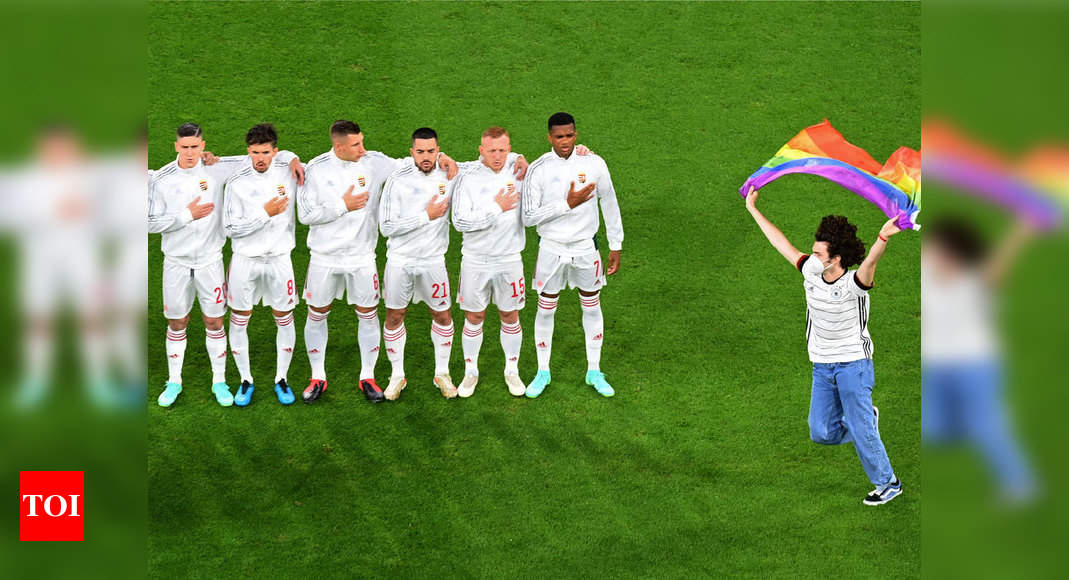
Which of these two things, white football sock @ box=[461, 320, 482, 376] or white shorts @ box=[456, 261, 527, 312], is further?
white football sock @ box=[461, 320, 482, 376]

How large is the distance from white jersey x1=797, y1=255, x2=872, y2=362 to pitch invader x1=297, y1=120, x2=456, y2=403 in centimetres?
293

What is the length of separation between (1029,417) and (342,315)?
8688 millimetres

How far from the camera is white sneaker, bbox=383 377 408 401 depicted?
356 inches

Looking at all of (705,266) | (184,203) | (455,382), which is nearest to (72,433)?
(184,203)

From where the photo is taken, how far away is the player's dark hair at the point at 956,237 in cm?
190

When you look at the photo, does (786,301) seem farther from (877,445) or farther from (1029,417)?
(1029,417)

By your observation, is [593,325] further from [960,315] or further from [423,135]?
[960,315]

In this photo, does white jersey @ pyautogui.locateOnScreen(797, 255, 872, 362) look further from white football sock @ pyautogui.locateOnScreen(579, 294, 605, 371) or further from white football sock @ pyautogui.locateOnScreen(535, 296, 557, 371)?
white football sock @ pyautogui.locateOnScreen(535, 296, 557, 371)

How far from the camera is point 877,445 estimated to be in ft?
24.0

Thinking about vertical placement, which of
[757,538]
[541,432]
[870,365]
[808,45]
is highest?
[808,45]

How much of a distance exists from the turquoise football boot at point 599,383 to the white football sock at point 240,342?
8.93 ft

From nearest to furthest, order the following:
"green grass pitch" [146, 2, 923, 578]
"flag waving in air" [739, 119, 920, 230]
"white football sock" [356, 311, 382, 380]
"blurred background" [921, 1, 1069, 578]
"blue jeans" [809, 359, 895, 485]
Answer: "blurred background" [921, 1, 1069, 578] < "flag waving in air" [739, 119, 920, 230] < "blue jeans" [809, 359, 895, 485] < "green grass pitch" [146, 2, 923, 578] < "white football sock" [356, 311, 382, 380]

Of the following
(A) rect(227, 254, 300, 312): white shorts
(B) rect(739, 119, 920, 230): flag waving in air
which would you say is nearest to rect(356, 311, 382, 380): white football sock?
(A) rect(227, 254, 300, 312): white shorts

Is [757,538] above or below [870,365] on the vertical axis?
below
